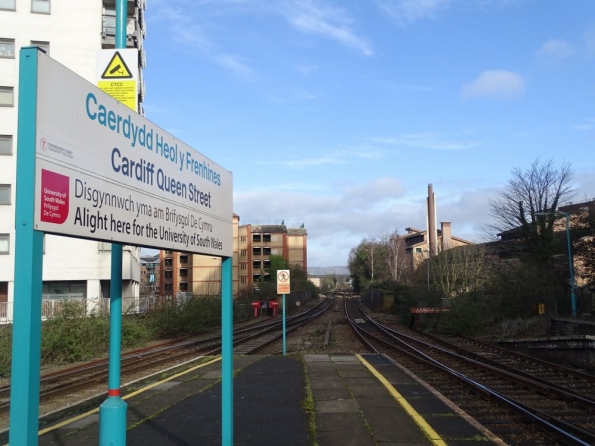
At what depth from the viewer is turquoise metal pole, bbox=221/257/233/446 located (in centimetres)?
506

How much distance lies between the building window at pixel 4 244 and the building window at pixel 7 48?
437 inches

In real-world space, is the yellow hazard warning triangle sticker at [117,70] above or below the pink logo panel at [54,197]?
above

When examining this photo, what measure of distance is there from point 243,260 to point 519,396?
86691 mm

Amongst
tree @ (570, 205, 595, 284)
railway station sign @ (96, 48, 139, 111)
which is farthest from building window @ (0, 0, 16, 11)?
railway station sign @ (96, 48, 139, 111)

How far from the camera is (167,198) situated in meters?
4.17

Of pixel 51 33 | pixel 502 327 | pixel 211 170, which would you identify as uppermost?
pixel 51 33

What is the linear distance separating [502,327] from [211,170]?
2512 centimetres

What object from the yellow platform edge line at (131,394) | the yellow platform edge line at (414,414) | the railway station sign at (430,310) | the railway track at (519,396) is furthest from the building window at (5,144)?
the yellow platform edge line at (414,414)

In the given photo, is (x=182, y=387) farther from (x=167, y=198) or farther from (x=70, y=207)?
(x=70, y=207)

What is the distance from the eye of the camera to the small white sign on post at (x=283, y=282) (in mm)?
19109

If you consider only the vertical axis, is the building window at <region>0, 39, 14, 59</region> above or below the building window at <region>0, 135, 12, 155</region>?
above

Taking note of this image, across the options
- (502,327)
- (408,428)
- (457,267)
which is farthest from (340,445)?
(457,267)

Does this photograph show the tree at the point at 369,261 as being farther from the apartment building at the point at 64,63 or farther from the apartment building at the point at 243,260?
the apartment building at the point at 64,63

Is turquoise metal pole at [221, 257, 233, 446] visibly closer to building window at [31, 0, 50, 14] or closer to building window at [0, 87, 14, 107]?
building window at [0, 87, 14, 107]
